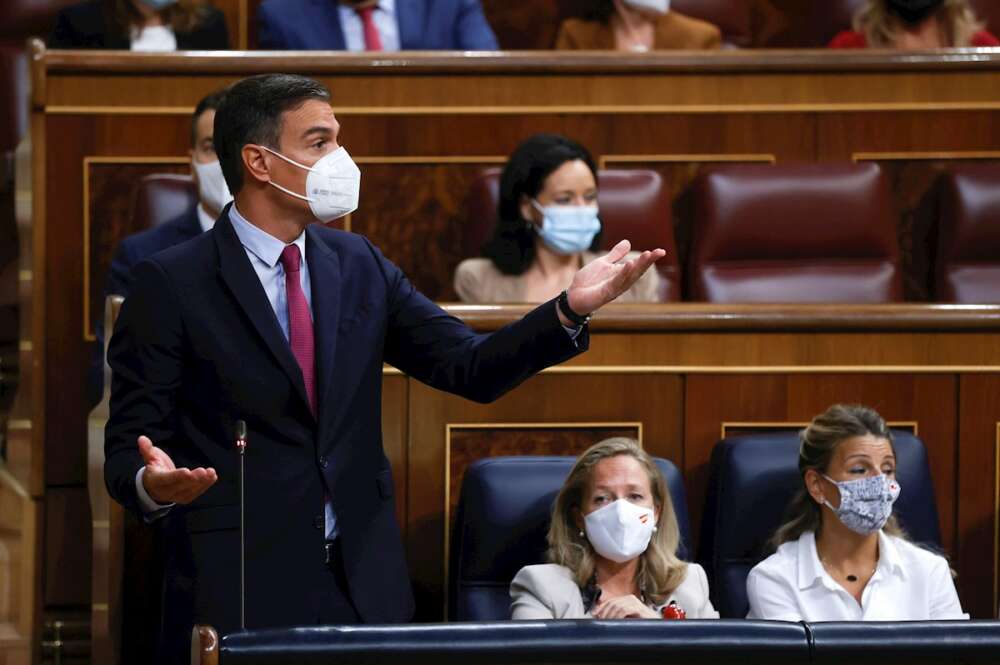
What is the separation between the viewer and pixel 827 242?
1.98 meters

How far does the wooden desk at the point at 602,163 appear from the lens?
1510 millimetres

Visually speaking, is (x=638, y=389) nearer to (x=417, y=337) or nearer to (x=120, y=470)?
(x=417, y=337)

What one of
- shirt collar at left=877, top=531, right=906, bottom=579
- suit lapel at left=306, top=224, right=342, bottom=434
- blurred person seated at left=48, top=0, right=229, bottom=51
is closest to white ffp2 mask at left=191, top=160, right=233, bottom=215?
blurred person seated at left=48, top=0, right=229, bottom=51

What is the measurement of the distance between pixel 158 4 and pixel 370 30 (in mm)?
268

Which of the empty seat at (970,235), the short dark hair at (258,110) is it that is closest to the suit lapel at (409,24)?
the empty seat at (970,235)

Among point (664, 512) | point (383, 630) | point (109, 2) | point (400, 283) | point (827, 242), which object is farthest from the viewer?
point (109, 2)

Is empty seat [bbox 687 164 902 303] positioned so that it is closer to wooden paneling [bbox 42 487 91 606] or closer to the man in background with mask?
the man in background with mask

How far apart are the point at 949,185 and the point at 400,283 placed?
1.07 meters

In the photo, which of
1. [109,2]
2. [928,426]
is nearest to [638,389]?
[928,426]

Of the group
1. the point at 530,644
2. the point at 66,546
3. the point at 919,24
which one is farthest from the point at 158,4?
the point at 530,644

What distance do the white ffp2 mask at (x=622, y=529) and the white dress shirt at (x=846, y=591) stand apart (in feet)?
0.39

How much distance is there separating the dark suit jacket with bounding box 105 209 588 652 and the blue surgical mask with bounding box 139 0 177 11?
3.56 feet

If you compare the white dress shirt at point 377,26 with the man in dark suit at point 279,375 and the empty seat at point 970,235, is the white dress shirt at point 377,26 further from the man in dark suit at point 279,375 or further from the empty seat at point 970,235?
the man in dark suit at point 279,375

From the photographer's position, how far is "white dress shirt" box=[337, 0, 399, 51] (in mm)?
2156
